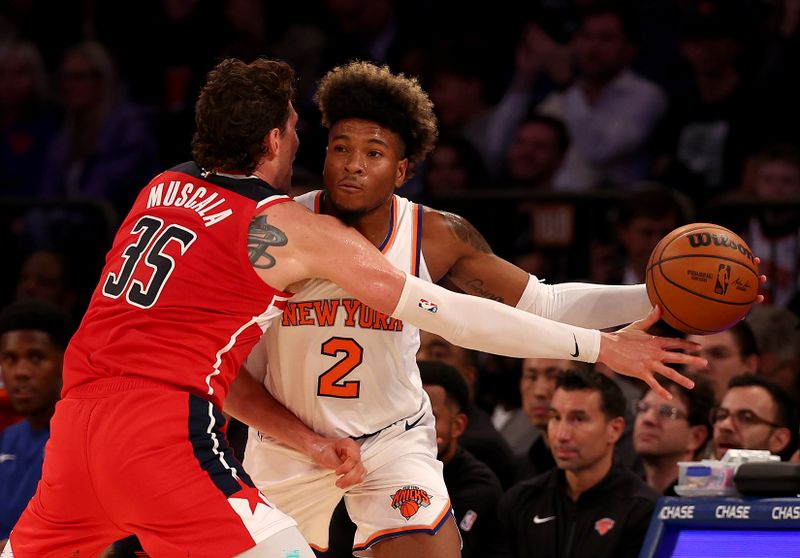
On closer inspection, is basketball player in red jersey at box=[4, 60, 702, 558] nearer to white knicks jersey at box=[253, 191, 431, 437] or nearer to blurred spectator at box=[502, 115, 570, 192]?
white knicks jersey at box=[253, 191, 431, 437]

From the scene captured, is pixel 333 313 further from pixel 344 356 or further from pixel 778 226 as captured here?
pixel 778 226

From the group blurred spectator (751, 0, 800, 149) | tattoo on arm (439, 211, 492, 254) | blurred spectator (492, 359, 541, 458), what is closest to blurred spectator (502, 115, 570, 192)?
blurred spectator (751, 0, 800, 149)

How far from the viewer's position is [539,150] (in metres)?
8.56

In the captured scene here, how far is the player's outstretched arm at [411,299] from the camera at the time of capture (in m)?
3.95

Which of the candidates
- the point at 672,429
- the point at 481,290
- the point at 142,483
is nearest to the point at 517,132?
the point at 672,429

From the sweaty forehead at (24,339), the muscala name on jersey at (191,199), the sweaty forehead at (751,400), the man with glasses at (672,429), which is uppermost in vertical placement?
the muscala name on jersey at (191,199)

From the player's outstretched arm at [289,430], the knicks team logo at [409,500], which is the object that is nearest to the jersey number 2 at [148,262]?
the player's outstretched arm at [289,430]

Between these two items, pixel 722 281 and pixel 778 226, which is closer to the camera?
pixel 722 281

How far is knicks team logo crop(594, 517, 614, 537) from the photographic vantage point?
5.48 m

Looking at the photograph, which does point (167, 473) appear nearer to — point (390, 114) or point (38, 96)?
point (390, 114)

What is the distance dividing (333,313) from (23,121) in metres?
6.70

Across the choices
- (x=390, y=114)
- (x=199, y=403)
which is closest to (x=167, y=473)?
(x=199, y=403)

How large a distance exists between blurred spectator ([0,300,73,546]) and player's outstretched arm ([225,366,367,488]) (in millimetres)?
2074

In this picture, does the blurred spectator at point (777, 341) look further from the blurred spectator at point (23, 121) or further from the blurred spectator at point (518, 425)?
the blurred spectator at point (23, 121)
